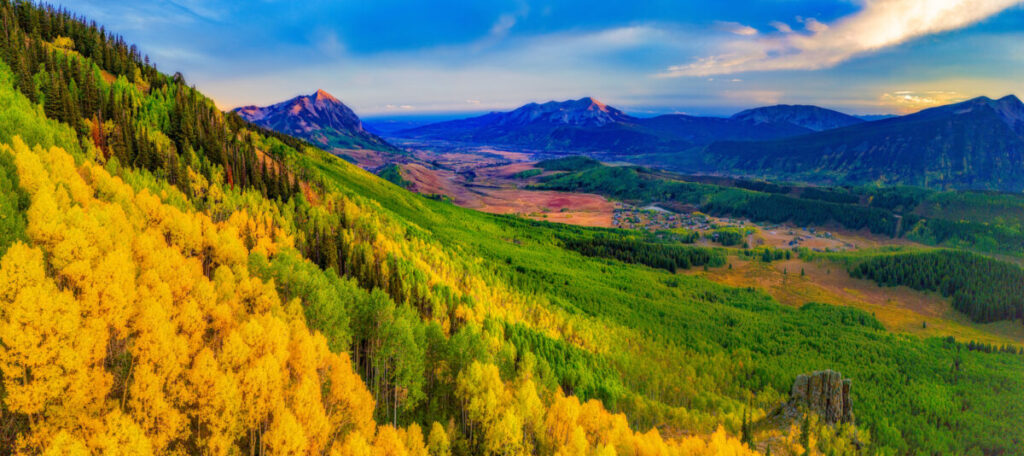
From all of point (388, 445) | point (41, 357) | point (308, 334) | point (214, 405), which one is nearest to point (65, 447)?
point (41, 357)

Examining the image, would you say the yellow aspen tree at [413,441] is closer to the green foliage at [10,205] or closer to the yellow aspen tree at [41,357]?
the yellow aspen tree at [41,357]

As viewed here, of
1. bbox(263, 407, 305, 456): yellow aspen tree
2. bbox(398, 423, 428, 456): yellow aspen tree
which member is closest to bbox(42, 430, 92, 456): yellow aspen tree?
bbox(263, 407, 305, 456): yellow aspen tree

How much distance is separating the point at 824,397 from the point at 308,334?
9672 cm

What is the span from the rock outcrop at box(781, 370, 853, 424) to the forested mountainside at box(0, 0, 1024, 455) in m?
3.48

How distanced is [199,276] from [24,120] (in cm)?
4783

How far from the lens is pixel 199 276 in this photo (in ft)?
185

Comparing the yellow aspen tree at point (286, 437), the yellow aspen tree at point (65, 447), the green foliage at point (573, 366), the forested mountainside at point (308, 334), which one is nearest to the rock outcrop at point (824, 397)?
the forested mountainside at point (308, 334)

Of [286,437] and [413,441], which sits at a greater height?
[286,437]

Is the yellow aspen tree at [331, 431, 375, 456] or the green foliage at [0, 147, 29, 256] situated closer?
the yellow aspen tree at [331, 431, 375, 456]

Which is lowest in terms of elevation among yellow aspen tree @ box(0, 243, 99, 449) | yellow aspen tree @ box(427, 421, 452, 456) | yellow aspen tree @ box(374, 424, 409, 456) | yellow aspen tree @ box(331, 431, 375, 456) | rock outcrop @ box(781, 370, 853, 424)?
rock outcrop @ box(781, 370, 853, 424)

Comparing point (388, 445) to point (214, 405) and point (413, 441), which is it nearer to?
point (413, 441)

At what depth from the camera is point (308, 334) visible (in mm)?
49688

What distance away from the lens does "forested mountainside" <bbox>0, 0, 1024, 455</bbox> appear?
36.6 metres

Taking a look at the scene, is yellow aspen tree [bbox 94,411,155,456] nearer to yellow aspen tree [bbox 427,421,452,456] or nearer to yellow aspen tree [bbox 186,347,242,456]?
yellow aspen tree [bbox 186,347,242,456]
